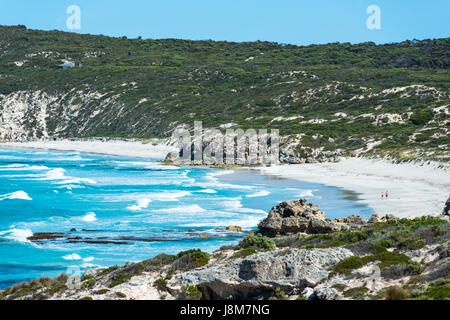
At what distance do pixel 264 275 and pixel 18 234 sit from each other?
2179 cm

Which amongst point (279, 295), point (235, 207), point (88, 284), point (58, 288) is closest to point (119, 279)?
point (88, 284)

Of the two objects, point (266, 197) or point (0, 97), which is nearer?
point (266, 197)

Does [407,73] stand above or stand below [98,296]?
above

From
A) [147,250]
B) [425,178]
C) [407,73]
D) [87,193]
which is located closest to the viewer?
[147,250]

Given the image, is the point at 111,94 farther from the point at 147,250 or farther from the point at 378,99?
the point at 147,250

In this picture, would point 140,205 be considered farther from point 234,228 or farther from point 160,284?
point 160,284

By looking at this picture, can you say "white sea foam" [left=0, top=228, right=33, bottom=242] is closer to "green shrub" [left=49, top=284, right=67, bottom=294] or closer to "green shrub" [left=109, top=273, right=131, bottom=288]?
"green shrub" [left=49, top=284, right=67, bottom=294]

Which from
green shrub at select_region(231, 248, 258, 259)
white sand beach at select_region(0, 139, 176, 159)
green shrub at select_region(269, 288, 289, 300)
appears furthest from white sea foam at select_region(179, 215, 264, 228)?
white sand beach at select_region(0, 139, 176, 159)

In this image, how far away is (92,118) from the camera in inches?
5571

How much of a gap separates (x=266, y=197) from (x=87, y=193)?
53.6ft

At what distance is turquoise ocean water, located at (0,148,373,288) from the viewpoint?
2831cm

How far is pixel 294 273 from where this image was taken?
53.4 ft

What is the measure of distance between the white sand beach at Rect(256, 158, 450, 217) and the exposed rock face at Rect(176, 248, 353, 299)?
1937cm
